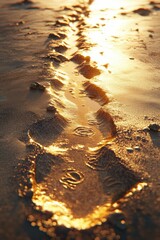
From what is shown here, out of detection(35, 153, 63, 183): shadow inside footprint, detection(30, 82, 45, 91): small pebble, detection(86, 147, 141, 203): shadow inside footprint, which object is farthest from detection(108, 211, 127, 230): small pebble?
detection(30, 82, 45, 91): small pebble

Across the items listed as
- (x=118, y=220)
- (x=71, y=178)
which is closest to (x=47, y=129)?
(x=71, y=178)

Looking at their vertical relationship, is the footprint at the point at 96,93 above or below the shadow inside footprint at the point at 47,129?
below

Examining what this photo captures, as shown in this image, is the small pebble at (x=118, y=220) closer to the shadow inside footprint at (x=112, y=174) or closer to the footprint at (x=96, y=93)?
the shadow inside footprint at (x=112, y=174)

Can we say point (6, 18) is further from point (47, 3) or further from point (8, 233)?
point (8, 233)

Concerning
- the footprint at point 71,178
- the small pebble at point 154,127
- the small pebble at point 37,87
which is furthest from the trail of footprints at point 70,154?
the small pebble at point 154,127

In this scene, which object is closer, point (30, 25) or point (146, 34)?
point (146, 34)

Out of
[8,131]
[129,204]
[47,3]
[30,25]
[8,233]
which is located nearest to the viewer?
[8,233]

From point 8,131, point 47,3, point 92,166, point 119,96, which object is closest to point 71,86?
point 119,96
